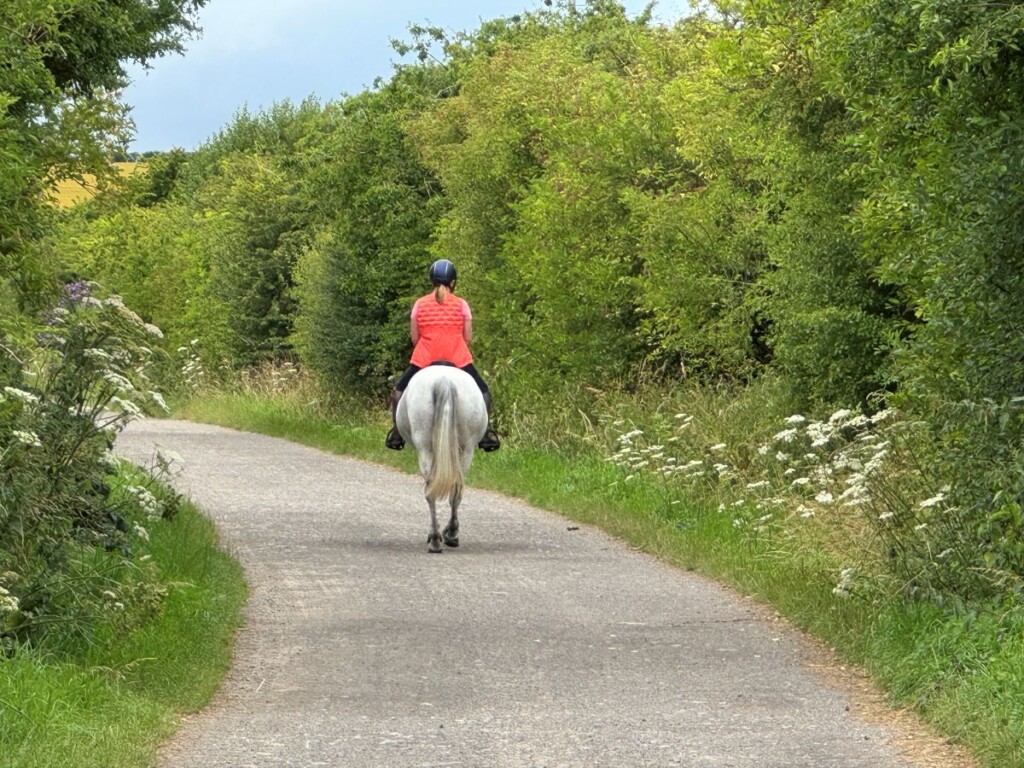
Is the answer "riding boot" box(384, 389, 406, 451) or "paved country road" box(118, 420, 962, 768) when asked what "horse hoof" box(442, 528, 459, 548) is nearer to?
"paved country road" box(118, 420, 962, 768)

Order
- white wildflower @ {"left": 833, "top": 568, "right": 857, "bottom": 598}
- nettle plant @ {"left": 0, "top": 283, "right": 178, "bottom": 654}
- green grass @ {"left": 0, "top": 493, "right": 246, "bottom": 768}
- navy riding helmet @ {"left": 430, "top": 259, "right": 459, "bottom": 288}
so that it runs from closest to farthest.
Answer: green grass @ {"left": 0, "top": 493, "right": 246, "bottom": 768}, nettle plant @ {"left": 0, "top": 283, "right": 178, "bottom": 654}, white wildflower @ {"left": 833, "top": 568, "right": 857, "bottom": 598}, navy riding helmet @ {"left": 430, "top": 259, "right": 459, "bottom": 288}

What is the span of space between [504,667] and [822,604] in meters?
2.53

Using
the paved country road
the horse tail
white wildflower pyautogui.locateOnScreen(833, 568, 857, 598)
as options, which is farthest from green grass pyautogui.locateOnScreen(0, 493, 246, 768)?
white wildflower pyautogui.locateOnScreen(833, 568, 857, 598)

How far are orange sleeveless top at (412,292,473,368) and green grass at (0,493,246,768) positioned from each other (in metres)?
4.37

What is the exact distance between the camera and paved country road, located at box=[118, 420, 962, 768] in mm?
7688

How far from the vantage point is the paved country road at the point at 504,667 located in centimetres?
769

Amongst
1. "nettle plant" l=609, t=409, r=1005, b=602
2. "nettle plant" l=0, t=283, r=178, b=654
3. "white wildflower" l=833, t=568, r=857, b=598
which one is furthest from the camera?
"white wildflower" l=833, t=568, r=857, b=598

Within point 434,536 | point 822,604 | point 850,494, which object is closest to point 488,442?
point 434,536

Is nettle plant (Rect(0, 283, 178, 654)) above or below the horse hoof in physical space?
above

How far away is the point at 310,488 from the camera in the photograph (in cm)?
2128

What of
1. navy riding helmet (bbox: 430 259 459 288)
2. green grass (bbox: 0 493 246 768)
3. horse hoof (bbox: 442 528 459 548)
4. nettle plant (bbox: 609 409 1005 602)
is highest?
navy riding helmet (bbox: 430 259 459 288)

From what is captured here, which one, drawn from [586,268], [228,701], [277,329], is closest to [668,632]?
[228,701]

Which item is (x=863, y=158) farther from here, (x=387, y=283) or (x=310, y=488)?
(x=387, y=283)

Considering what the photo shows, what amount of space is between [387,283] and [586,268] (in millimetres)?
9230
